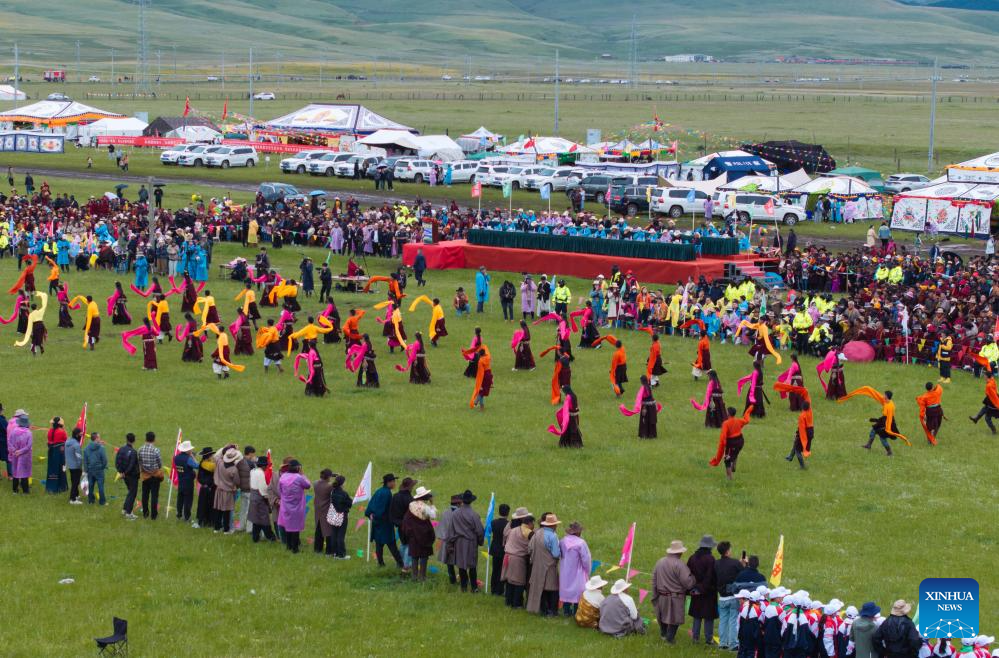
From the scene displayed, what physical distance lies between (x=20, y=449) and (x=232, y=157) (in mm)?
55449

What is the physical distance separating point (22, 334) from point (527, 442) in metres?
14.9

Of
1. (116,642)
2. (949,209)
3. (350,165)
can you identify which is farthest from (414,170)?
(116,642)

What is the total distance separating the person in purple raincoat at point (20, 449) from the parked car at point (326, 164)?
5105cm

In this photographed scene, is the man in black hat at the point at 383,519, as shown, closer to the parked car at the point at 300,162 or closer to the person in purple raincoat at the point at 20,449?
the person in purple raincoat at the point at 20,449

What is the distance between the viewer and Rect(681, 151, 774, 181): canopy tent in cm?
6184

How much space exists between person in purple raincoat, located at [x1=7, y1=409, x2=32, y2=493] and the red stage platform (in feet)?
78.9

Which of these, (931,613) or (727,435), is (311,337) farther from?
(931,613)

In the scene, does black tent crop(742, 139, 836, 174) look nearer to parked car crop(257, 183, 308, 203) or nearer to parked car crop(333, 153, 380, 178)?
parked car crop(333, 153, 380, 178)

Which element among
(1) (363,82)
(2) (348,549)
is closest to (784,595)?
(2) (348,549)

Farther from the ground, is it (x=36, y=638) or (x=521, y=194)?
(x=521, y=194)

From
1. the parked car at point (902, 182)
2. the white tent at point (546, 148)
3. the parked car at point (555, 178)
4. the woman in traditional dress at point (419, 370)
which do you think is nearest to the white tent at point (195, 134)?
the white tent at point (546, 148)

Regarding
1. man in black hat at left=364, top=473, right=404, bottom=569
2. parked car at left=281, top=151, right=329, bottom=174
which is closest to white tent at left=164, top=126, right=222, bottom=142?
parked car at left=281, top=151, right=329, bottom=174

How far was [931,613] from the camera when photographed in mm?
12758

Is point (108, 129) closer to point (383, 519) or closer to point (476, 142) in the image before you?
point (476, 142)
